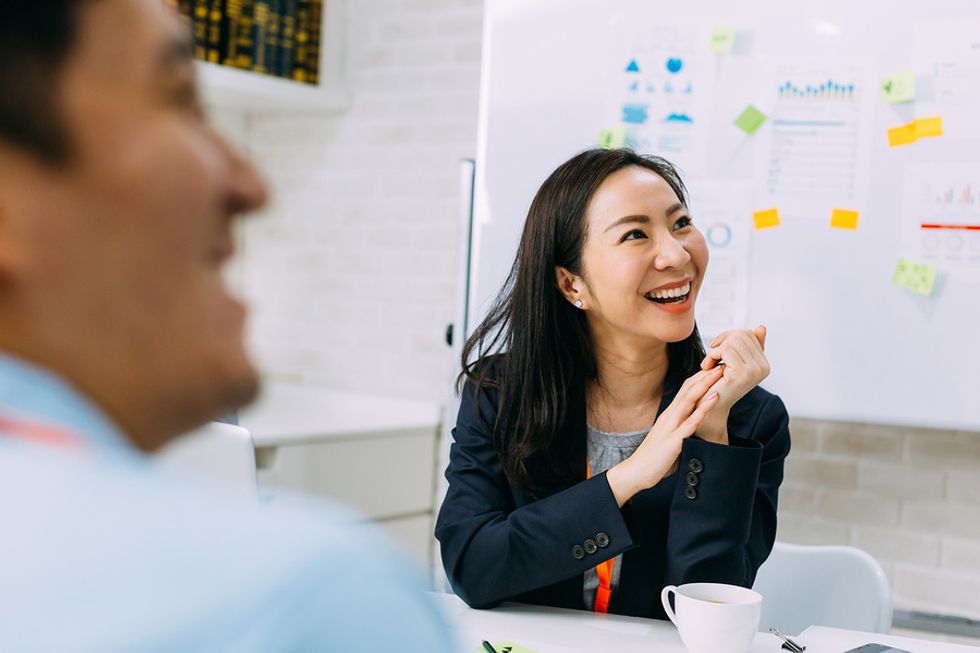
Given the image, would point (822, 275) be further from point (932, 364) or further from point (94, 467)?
point (94, 467)

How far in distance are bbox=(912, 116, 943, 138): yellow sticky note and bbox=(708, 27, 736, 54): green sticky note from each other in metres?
0.41

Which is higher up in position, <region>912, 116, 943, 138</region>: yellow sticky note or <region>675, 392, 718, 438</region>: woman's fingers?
<region>912, 116, 943, 138</region>: yellow sticky note

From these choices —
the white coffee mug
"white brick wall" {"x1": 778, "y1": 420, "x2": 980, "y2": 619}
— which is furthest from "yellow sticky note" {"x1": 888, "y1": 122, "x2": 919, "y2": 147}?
the white coffee mug

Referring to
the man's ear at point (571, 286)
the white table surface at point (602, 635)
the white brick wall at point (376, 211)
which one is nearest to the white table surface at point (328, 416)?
the white brick wall at point (376, 211)

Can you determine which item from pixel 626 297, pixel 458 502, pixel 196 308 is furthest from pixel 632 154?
pixel 196 308

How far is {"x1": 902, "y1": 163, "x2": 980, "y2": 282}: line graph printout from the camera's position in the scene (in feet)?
6.85

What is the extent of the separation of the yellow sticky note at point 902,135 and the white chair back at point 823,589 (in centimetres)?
89

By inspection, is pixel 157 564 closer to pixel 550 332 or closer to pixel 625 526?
pixel 625 526

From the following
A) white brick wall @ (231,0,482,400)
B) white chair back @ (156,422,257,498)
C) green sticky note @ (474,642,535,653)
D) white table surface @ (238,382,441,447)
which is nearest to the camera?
white chair back @ (156,422,257,498)

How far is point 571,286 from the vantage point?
169 cm

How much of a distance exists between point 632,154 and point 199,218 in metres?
1.49

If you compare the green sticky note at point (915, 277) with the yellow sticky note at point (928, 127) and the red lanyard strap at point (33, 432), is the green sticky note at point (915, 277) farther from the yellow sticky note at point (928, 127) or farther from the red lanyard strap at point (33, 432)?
the red lanyard strap at point (33, 432)

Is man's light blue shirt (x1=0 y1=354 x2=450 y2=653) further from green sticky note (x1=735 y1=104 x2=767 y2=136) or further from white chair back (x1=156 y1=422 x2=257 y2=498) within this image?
green sticky note (x1=735 y1=104 x2=767 y2=136)

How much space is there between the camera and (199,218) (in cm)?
27
